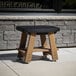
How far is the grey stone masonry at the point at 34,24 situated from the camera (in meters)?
7.78

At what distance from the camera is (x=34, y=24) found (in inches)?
315

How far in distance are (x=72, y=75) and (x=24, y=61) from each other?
1.23m

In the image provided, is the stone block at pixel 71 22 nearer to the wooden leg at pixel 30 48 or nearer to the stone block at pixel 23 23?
the stone block at pixel 23 23

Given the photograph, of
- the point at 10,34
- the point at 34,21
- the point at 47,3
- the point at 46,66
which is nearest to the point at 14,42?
the point at 10,34

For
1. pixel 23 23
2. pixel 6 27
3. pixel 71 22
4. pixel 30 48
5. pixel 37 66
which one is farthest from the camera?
pixel 71 22

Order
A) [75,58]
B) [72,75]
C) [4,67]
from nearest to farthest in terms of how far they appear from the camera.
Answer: [72,75], [4,67], [75,58]

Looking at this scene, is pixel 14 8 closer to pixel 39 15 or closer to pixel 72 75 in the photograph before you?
pixel 39 15

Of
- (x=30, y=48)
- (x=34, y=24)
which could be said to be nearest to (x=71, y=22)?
(x=34, y=24)

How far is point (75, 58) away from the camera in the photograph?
7.09 metres

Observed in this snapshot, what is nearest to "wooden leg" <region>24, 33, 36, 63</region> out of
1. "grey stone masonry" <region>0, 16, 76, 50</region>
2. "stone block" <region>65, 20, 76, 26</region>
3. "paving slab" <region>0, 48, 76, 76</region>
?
"paving slab" <region>0, 48, 76, 76</region>

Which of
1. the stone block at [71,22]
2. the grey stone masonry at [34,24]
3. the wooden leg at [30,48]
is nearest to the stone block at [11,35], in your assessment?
the grey stone masonry at [34,24]

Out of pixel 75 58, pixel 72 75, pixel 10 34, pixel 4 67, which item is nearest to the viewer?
pixel 72 75

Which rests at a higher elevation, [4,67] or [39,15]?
[39,15]

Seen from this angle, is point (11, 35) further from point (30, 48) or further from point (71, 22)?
point (71, 22)
